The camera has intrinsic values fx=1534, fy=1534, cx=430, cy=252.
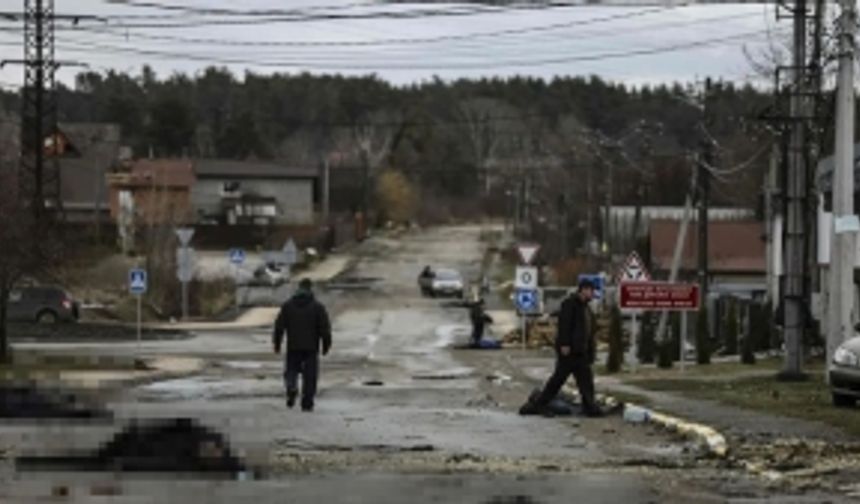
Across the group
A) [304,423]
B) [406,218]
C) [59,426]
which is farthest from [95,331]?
[406,218]

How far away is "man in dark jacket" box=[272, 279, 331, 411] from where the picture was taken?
21531 mm

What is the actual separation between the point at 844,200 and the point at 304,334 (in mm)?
9694

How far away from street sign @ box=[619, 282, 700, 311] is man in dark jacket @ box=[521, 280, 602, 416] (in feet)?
34.4

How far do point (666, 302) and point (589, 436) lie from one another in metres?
14.0

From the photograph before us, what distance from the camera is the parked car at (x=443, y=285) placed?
82.2m

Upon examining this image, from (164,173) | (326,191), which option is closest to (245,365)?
(164,173)

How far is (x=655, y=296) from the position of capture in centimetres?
3155

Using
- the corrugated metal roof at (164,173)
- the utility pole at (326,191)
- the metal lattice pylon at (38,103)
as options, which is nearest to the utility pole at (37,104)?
the metal lattice pylon at (38,103)

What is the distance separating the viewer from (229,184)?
125 meters

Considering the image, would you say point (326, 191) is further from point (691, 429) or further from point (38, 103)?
point (691, 429)

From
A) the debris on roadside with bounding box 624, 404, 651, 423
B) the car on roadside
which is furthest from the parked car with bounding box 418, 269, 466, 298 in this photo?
the debris on roadside with bounding box 624, 404, 651, 423

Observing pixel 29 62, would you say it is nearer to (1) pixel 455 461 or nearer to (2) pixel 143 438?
(1) pixel 455 461

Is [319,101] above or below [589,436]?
above

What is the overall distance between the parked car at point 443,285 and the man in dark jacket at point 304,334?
6026 cm
